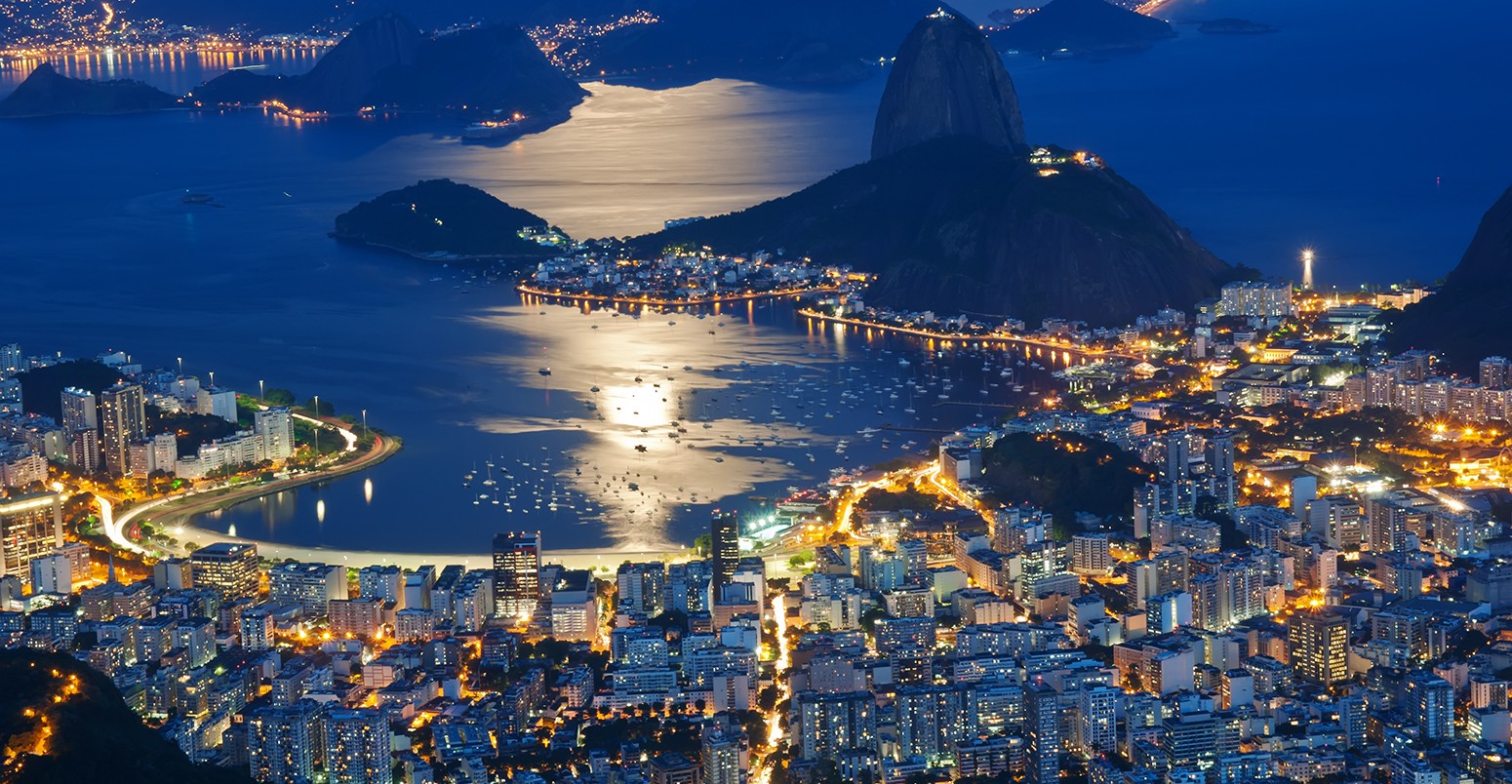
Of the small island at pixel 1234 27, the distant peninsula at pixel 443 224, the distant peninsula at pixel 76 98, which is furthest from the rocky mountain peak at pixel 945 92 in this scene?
the small island at pixel 1234 27

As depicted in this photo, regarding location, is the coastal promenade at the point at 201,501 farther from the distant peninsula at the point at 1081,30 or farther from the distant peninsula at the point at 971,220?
the distant peninsula at the point at 1081,30

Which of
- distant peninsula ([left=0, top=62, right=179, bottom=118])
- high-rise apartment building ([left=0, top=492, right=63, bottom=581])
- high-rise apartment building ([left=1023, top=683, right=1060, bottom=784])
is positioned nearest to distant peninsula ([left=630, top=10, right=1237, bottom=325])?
high-rise apartment building ([left=0, top=492, right=63, bottom=581])

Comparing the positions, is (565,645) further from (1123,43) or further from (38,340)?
(1123,43)

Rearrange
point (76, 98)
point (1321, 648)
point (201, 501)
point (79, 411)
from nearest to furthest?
point (1321, 648) < point (201, 501) < point (79, 411) < point (76, 98)

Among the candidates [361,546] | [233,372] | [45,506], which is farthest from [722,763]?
[233,372]

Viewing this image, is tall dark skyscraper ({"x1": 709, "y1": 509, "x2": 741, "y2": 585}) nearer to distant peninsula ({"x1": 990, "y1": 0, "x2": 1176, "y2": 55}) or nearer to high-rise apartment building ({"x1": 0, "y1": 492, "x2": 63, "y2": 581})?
high-rise apartment building ({"x1": 0, "y1": 492, "x2": 63, "y2": 581})

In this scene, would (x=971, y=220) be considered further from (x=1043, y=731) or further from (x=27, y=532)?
(x=1043, y=731)

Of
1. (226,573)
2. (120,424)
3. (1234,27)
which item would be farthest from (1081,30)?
(226,573)
